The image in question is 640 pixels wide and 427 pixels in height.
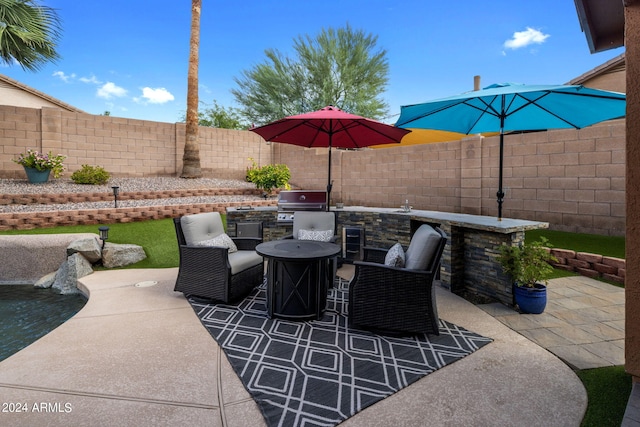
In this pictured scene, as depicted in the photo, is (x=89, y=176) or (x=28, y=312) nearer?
(x=28, y=312)

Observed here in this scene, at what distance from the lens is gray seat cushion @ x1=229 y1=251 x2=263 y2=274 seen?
13.1 feet

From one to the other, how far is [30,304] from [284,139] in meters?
4.37

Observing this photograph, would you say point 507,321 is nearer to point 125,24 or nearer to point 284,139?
point 284,139

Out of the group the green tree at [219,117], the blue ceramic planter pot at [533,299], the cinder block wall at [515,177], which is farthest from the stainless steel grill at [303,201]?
the green tree at [219,117]

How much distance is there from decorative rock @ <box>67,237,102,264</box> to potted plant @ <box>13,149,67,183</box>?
5742 millimetres

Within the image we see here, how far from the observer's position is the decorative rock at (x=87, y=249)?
218 inches

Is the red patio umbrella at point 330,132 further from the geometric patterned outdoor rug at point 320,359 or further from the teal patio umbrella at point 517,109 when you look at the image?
the geometric patterned outdoor rug at point 320,359

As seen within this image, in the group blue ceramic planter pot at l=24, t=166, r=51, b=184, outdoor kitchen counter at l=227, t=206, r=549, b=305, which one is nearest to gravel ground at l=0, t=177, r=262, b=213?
blue ceramic planter pot at l=24, t=166, r=51, b=184

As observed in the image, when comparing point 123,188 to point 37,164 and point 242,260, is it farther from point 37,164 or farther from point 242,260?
point 242,260

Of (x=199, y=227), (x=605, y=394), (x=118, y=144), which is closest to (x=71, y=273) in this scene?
(x=199, y=227)

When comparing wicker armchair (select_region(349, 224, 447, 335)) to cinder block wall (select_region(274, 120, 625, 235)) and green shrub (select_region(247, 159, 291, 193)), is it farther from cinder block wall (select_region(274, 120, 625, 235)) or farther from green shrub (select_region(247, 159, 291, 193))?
green shrub (select_region(247, 159, 291, 193))

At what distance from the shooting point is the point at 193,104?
467 inches

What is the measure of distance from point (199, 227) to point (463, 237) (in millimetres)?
3484

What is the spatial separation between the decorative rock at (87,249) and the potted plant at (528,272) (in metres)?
6.02
